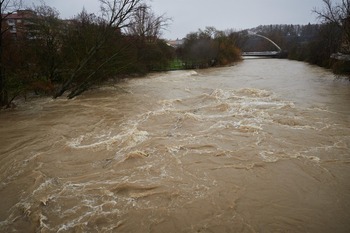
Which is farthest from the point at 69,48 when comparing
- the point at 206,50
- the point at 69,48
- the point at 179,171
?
the point at 206,50

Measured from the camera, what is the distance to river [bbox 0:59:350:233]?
4.77m

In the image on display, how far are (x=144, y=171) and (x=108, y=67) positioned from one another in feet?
41.6

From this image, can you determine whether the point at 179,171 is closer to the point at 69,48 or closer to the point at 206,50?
the point at 69,48

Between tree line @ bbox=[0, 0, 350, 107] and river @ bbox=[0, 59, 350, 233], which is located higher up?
tree line @ bbox=[0, 0, 350, 107]

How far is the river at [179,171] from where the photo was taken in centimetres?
477

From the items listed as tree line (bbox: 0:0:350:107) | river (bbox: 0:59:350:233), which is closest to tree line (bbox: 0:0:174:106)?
tree line (bbox: 0:0:350:107)

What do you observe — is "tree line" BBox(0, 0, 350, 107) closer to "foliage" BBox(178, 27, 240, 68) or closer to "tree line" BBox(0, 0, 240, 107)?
"tree line" BBox(0, 0, 240, 107)

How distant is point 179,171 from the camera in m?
6.43

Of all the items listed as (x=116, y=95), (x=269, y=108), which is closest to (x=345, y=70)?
(x=269, y=108)

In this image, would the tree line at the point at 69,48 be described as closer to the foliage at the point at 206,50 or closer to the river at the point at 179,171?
the river at the point at 179,171

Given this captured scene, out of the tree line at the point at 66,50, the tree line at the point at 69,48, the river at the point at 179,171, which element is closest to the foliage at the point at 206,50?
the tree line at the point at 66,50

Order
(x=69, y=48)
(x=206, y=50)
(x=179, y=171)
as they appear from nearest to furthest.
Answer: (x=179, y=171) < (x=69, y=48) < (x=206, y=50)

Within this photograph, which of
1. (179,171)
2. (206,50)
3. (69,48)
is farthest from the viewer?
(206,50)

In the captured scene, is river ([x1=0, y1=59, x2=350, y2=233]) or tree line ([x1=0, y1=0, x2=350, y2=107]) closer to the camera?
river ([x1=0, y1=59, x2=350, y2=233])
